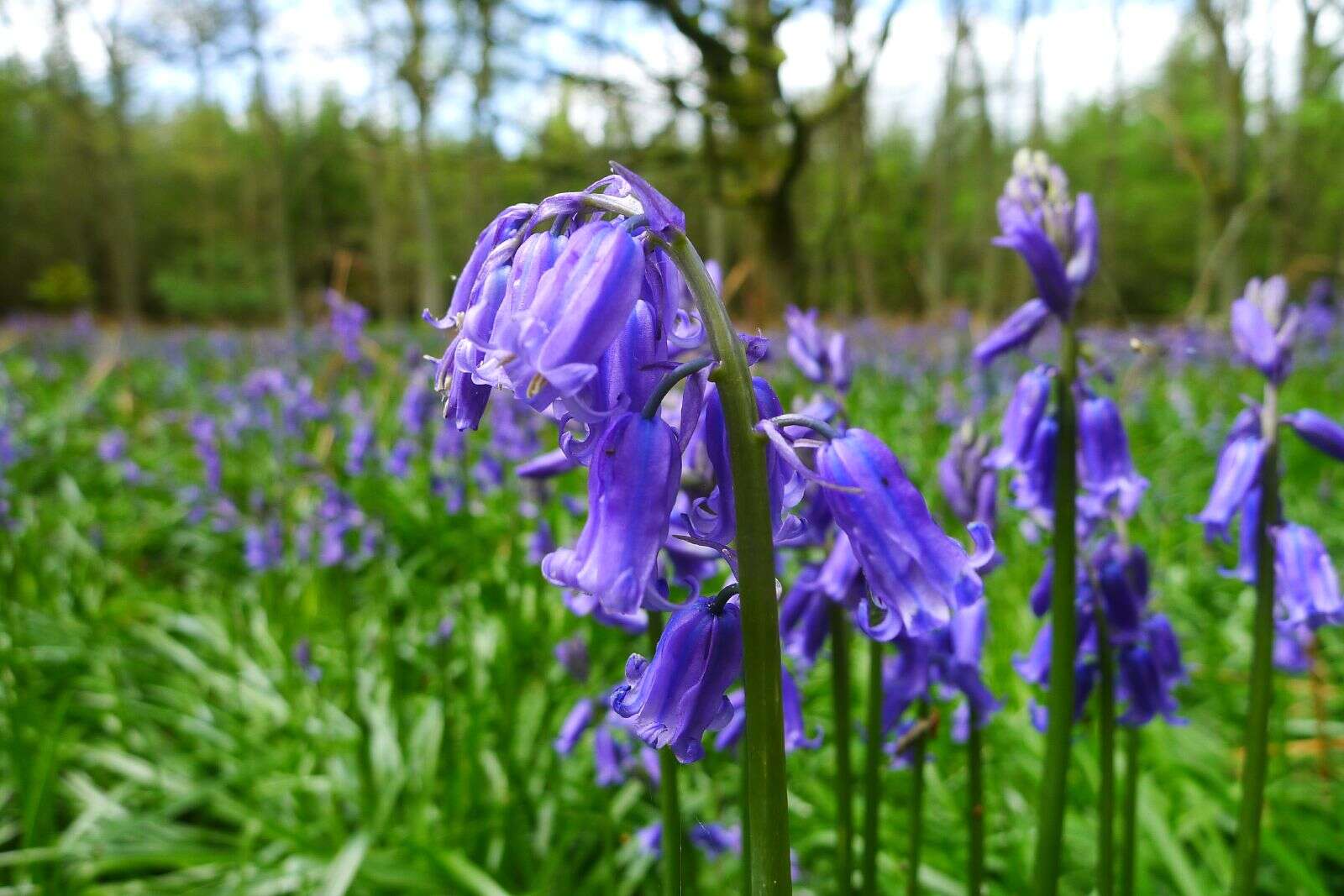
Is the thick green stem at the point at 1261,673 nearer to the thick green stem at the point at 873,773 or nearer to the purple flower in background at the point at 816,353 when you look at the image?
the thick green stem at the point at 873,773

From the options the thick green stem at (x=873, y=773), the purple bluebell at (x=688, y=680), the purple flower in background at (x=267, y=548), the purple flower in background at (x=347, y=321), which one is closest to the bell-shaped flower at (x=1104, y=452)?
the thick green stem at (x=873, y=773)

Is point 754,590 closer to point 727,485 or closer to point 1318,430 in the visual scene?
point 727,485

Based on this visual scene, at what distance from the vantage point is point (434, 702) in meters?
3.18

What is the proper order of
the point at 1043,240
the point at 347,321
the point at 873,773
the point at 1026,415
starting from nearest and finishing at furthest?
the point at 1043,240 → the point at 1026,415 → the point at 873,773 → the point at 347,321

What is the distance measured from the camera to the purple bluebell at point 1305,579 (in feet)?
4.47

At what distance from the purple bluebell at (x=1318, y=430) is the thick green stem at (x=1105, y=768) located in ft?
1.33

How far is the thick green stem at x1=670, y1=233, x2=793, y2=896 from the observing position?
2.32 feet

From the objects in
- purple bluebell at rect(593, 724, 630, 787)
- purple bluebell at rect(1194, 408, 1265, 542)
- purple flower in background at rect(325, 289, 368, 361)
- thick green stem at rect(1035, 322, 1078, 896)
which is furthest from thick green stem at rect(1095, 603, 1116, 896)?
purple flower in background at rect(325, 289, 368, 361)

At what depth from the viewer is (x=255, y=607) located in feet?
14.7

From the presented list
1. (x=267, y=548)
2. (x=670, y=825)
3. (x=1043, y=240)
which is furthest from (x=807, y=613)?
(x=267, y=548)

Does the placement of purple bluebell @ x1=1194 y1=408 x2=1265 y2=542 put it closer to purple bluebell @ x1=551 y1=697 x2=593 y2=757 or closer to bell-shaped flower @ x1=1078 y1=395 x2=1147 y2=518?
bell-shaped flower @ x1=1078 y1=395 x2=1147 y2=518

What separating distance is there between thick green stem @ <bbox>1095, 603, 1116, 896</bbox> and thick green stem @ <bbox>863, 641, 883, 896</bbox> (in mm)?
345

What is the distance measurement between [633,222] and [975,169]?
117ft

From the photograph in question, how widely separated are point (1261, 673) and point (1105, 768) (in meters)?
0.28
